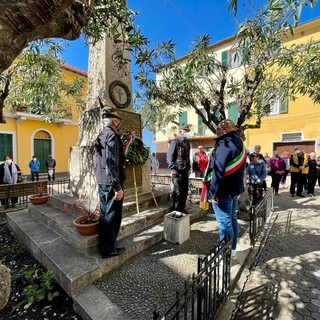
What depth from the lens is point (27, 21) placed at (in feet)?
4.79

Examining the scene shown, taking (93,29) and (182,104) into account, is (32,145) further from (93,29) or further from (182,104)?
(93,29)

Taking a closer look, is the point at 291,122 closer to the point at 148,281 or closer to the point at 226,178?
the point at 226,178

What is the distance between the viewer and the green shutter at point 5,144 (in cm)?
1353

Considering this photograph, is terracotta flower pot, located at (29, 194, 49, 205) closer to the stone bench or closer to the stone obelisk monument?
the stone obelisk monument

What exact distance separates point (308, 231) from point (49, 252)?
554cm

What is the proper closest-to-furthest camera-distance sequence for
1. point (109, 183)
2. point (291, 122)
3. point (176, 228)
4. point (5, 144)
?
1. point (109, 183)
2. point (176, 228)
3. point (5, 144)
4. point (291, 122)

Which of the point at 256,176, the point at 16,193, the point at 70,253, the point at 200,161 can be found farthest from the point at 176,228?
the point at 16,193

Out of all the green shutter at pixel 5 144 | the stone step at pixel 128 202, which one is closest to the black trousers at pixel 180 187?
the stone step at pixel 128 202

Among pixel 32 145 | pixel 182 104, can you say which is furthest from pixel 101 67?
pixel 32 145

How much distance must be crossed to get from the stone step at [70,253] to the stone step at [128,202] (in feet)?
1.70

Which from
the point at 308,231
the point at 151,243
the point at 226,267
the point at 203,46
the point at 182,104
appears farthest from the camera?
the point at 182,104

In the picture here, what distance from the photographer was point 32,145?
14.9 metres

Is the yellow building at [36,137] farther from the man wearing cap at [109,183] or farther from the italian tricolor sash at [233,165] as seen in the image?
the italian tricolor sash at [233,165]

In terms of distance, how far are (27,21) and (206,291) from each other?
105 inches
